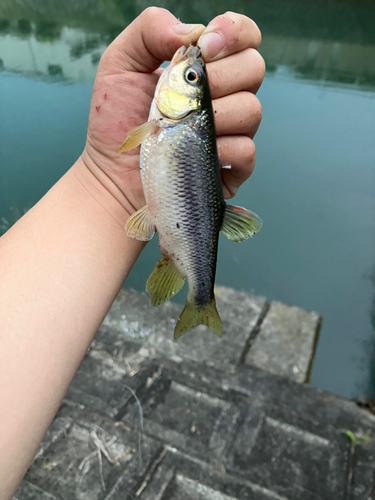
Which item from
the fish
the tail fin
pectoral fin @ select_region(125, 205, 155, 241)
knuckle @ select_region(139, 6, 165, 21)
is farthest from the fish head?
the tail fin

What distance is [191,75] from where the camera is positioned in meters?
0.91

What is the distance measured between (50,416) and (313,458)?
4.47ft

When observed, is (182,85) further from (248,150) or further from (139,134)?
(248,150)

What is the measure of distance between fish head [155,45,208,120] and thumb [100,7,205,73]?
2.7 inches

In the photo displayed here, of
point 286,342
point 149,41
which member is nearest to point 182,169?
point 149,41

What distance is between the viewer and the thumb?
95 centimetres

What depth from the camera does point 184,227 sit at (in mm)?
988

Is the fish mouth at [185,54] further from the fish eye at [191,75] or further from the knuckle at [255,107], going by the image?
the knuckle at [255,107]

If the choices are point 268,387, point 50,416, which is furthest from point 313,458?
point 50,416

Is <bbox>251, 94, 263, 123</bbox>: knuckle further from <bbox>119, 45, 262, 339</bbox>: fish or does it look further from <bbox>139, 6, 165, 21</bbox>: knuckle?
<bbox>139, 6, 165, 21</bbox>: knuckle

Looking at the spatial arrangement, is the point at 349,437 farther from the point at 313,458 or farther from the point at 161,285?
the point at 161,285

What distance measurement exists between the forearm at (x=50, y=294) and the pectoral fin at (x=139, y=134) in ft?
1.11

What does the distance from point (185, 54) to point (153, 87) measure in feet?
0.88

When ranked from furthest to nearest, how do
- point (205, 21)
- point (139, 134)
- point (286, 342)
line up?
point (205, 21), point (286, 342), point (139, 134)
